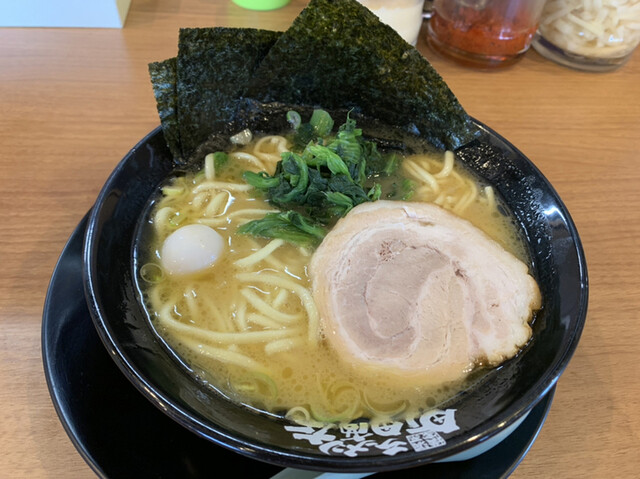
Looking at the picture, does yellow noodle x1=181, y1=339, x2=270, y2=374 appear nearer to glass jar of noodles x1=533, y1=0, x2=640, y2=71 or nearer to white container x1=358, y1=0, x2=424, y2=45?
white container x1=358, y1=0, x2=424, y2=45

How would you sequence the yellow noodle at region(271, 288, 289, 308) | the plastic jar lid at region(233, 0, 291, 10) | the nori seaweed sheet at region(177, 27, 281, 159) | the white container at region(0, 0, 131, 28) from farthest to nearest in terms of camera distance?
the plastic jar lid at region(233, 0, 291, 10), the white container at region(0, 0, 131, 28), the nori seaweed sheet at region(177, 27, 281, 159), the yellow noodle at region(271, 288, 289, 308)

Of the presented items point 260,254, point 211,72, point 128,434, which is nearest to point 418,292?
point 260,254

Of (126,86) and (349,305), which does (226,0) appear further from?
(349,305)

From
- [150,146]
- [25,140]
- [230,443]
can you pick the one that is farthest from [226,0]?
[230,443]

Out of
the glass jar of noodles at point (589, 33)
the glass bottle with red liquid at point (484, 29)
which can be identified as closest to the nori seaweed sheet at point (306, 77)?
the glass bottle with red liquid at point (484, 29)

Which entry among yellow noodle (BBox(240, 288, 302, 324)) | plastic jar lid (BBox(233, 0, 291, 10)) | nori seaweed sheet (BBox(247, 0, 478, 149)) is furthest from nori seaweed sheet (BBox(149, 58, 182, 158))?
plastic jar lid (BBox(233, 0, 291, 10))

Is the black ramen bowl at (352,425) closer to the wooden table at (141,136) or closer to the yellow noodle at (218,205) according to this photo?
the yellow noodle at (218,205)

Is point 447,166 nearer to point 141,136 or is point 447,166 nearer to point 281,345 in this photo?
point 281,345
